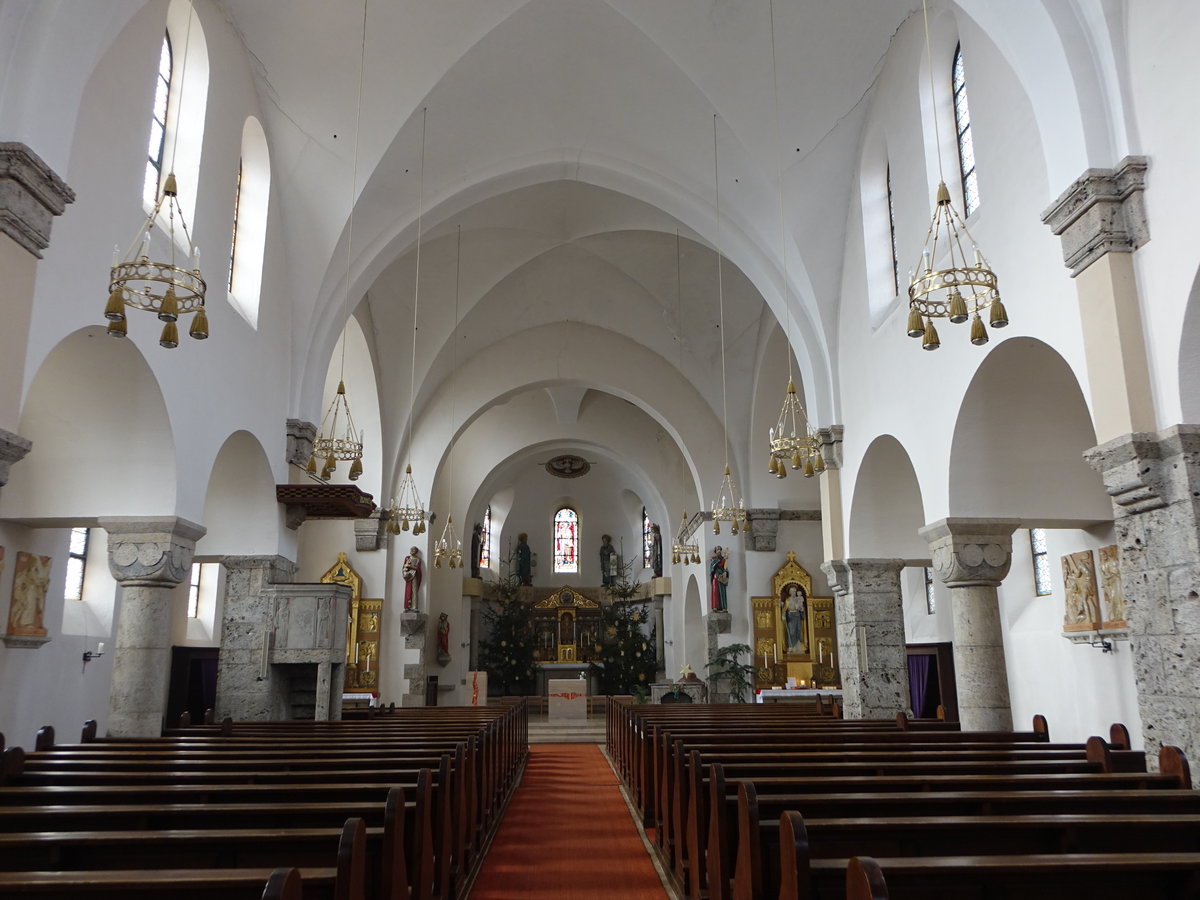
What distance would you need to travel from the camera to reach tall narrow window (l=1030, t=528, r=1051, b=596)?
45.1 feet

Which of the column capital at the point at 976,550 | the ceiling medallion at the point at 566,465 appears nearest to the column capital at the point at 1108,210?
the column capital at the point at 976,550

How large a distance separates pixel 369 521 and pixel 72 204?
1340cm

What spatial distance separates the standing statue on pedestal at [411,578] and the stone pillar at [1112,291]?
16454 mm

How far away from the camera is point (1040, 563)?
14.0 meters

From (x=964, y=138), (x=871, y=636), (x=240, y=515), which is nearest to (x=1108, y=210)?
(x=964, y=138)

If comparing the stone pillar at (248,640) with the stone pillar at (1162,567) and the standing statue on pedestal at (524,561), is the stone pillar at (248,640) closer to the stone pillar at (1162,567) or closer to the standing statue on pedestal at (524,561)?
the stone pillar at (1162,567)

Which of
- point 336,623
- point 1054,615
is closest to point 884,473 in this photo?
point 1054,615

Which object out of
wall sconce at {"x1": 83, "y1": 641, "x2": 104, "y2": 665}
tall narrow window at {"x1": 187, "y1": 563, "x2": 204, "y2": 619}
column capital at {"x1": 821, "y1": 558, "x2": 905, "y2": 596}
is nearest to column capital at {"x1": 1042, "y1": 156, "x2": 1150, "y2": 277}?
column capital at {"x1": 821, "y1": 558, "x2": 905, "y2": 596}

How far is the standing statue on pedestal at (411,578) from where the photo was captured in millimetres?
21188

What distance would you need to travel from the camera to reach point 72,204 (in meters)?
8.10

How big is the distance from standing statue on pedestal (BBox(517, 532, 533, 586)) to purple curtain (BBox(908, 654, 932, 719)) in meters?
17.2

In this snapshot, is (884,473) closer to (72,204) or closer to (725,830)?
(725,830)

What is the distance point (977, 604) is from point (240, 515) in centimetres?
1022

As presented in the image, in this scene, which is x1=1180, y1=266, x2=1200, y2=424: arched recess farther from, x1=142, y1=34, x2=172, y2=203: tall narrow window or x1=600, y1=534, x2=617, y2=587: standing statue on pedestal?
x1=600, y1=534, x2=617, y2=587: standing statue on pedestal
